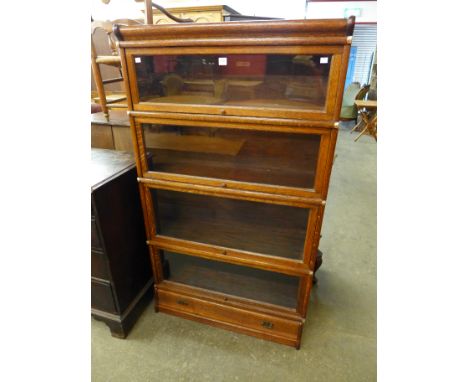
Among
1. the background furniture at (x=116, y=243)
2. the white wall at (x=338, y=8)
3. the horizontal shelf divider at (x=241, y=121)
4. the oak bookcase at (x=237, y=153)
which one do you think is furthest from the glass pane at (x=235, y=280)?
the white wall at (x=338, y=8)

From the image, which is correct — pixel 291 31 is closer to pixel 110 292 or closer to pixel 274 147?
pixel 274 147

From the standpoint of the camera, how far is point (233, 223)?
137 centimetres

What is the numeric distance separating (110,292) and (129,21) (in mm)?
1332

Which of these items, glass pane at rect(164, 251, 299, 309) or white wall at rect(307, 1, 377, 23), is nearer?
glass pane at rect(164, 251, 299, 309)

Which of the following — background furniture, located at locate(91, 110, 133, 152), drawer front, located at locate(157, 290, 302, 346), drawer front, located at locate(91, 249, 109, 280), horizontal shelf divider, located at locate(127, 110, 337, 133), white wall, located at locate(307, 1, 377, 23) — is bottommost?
drawer front, located at locate(157, 290, 302, 346)

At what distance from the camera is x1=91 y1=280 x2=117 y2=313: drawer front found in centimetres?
128

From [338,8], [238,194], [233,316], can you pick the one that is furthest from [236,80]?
[338,8]

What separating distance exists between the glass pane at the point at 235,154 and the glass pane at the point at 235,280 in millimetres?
571

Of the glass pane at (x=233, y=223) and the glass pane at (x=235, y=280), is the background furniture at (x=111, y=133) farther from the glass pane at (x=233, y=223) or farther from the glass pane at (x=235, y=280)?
the glass pane at (x=235, y=280)

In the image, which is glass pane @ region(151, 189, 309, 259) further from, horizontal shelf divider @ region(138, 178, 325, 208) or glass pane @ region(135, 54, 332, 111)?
glass pane @ region(135, 54, 332, 111)

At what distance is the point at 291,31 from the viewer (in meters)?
0.80

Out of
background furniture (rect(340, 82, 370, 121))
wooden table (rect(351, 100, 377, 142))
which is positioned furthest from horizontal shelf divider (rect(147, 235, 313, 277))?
background furniture (rect(340, 82, 370, 121))

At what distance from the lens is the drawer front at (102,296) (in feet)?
4.21
